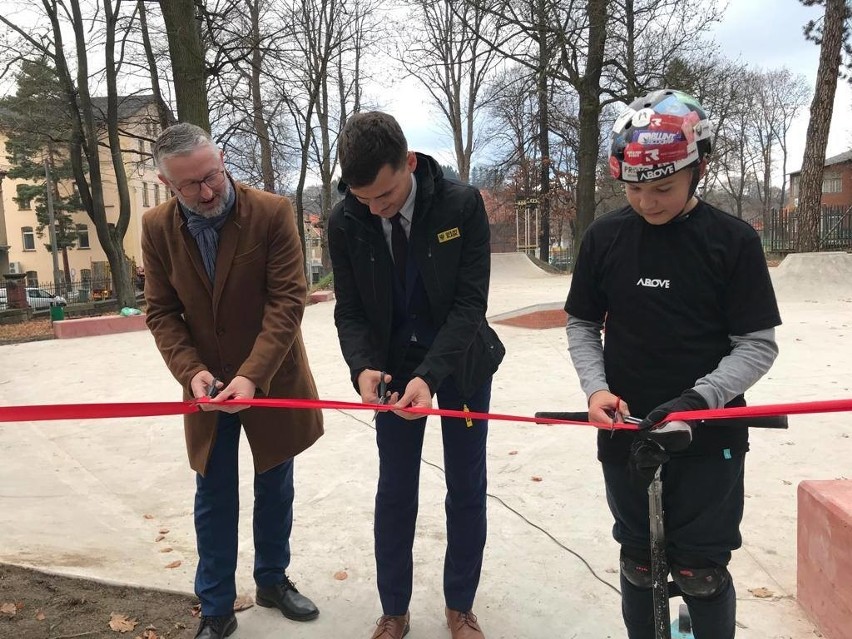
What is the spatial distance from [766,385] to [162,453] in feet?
17.5

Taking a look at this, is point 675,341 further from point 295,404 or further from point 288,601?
point 288,601

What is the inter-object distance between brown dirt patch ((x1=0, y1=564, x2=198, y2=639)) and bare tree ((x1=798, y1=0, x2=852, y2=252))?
14.6 metres

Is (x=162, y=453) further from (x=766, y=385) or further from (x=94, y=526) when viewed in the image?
(x=766, y=385)

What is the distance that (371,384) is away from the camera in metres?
2.22

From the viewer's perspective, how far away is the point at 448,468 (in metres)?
2.51

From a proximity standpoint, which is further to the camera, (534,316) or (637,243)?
(534,316)

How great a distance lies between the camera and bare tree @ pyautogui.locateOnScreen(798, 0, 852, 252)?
1290 cm

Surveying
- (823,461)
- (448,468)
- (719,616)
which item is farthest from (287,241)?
(823,461)

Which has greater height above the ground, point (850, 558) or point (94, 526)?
point (850, 558)

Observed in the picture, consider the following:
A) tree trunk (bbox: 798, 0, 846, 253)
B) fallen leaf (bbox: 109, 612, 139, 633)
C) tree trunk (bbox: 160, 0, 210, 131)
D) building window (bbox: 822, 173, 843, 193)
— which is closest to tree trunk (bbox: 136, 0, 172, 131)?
tree trunk (bbox: 160, 0, 210, 131)

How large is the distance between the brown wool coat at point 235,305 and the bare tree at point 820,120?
14.1 meters

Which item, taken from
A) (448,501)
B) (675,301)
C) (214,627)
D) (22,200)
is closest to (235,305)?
(448,501)

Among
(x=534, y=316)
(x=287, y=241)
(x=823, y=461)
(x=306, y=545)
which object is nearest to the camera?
(x=287, y=241)

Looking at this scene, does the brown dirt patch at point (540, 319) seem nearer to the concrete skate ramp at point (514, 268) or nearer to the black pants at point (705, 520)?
the black pants at point (705, 520)
